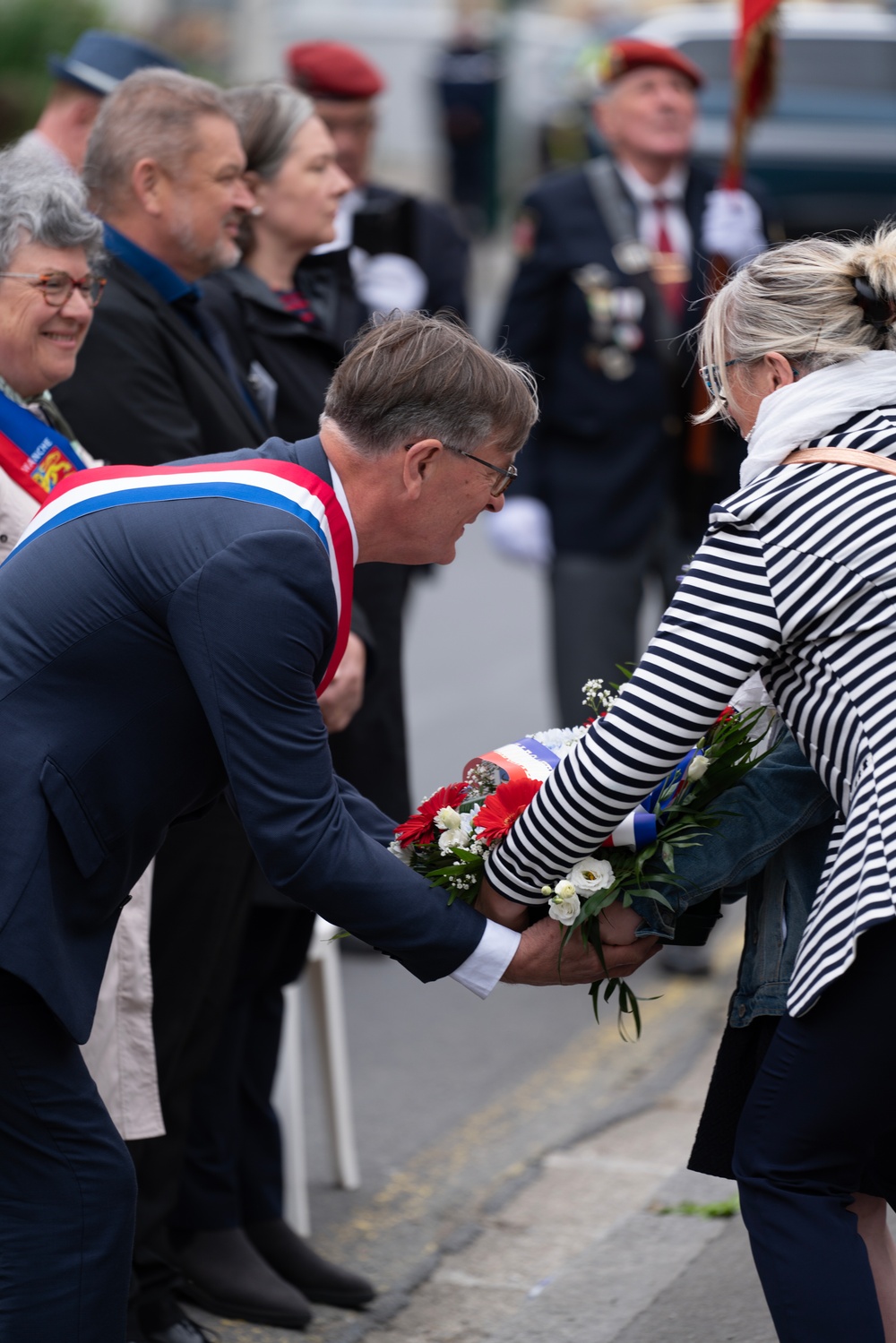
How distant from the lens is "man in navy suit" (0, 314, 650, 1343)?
2348mm

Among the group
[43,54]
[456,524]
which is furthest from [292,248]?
[43,54]

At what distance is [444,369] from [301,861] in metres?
0.70

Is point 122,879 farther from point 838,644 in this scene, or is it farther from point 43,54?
point 43,54

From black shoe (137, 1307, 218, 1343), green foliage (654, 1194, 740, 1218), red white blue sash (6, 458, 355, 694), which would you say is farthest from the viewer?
green foliage (654, 1194, 740, 1218)

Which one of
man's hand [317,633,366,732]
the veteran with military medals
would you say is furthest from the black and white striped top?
the veteran with military medals

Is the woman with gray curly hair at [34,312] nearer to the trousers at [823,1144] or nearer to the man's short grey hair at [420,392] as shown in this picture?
the man's short grey hair at [420,392]

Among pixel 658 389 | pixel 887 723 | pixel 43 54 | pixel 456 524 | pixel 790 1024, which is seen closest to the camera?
pixel 887 723

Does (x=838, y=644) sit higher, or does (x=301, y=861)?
(x=838, y=644)

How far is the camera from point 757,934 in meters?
2.64

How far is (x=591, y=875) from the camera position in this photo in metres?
2.59

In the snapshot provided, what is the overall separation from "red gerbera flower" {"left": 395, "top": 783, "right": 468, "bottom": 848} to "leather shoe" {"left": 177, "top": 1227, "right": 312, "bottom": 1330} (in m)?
1.21

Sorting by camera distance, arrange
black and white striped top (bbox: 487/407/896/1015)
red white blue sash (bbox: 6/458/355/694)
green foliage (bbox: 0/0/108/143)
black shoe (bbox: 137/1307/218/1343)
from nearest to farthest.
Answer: black and white striped top (bbox: 487/407/896/1015)
red white blue sash (bbox: 6/458/355/694)
black shoe (bbox: 137/1307/218/1343)
green foliage (bbox: 0/0/108/143)

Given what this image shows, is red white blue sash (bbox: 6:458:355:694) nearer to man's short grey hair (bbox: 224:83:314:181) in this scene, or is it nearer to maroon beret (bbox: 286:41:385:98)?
man's short grey hair (bbox: 224:83:314:181)

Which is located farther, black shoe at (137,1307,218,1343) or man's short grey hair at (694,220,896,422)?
black shoe at (137,1307,218,1343)
